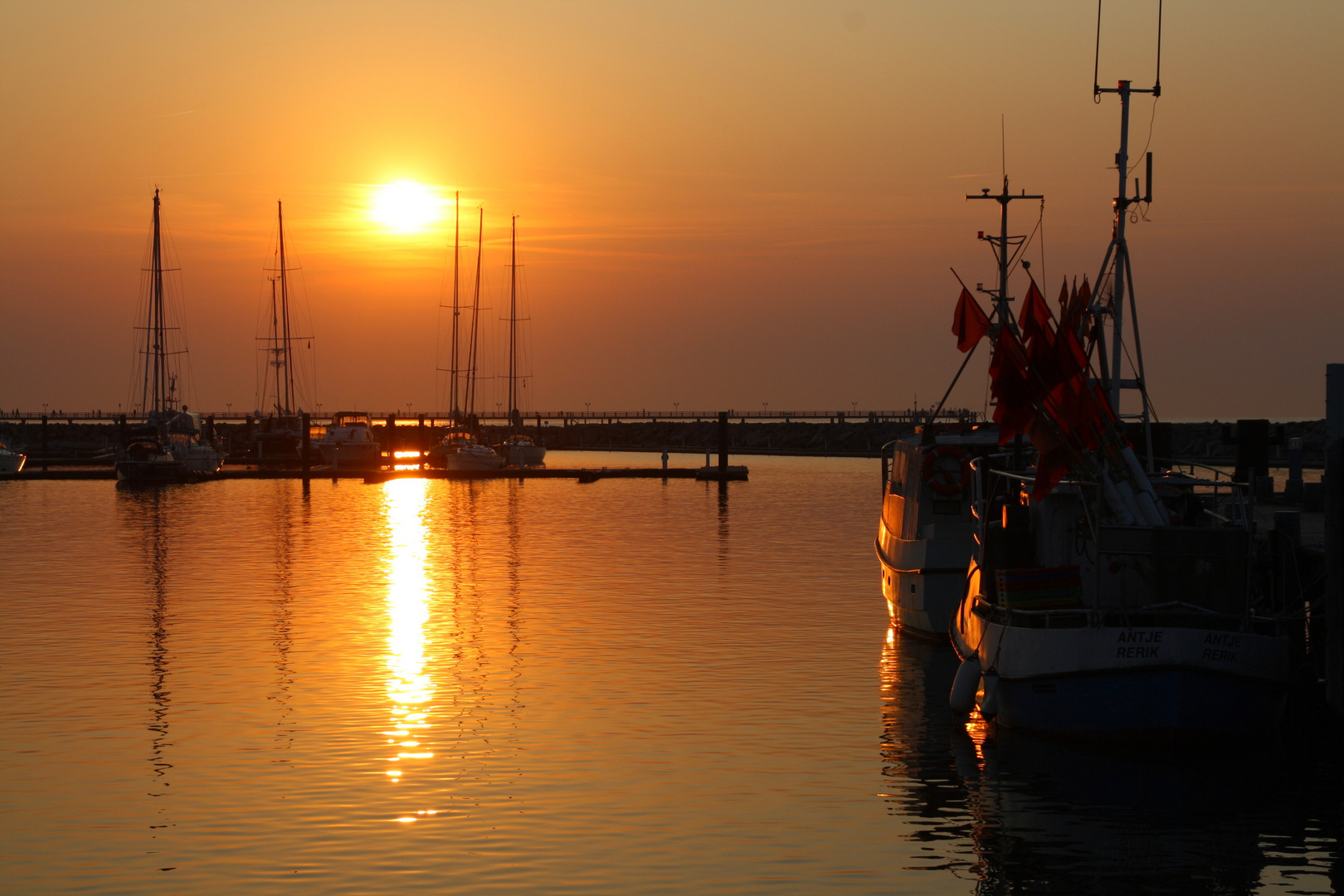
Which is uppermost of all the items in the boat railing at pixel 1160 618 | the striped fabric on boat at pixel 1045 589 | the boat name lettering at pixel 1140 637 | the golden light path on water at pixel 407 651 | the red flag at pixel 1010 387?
the red flag at pixel 1010 387

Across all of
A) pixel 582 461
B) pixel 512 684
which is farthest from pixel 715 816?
pixel 582 461

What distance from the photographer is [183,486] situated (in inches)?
2803

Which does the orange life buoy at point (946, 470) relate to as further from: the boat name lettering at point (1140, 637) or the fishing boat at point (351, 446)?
the fishing boat at point (351, 446)

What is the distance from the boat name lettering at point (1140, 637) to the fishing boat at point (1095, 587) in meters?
0.01

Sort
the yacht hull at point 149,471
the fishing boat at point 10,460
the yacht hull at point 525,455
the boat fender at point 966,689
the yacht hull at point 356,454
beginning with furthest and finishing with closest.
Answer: the yacht hull at point 356,454 < the yacht hull at point 525,455 < the fishing boat at point 10,460 < the yacht hull at point 149,471 < the boat fender at point 966,689

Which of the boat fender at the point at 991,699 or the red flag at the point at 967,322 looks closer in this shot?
the boat fender at the point at 991,699

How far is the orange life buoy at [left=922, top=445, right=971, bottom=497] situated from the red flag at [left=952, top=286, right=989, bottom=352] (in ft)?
14.8

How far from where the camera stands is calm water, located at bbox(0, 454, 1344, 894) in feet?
40.8

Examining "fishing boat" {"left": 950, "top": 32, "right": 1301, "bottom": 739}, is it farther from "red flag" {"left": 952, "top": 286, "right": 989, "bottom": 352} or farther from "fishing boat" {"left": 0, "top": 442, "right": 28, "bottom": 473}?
"fishing boat" {"left": 0, "top": 442, "right": 28, "bottom": 473}

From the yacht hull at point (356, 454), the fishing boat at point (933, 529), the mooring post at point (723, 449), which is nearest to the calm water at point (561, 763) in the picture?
the fishing boat at point (933, 529)

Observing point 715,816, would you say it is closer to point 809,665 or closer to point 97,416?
point 809,665

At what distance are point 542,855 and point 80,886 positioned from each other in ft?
12.5

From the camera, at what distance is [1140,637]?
50.2ft

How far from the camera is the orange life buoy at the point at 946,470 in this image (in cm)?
2314
